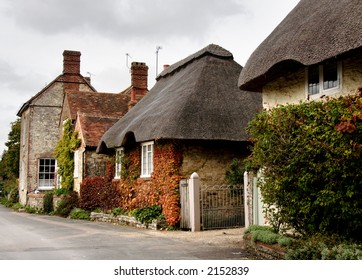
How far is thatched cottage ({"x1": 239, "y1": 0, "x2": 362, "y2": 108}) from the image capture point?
986 cm

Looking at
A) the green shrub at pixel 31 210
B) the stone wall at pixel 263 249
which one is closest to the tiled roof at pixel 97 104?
the green shrub at pixel 31 210

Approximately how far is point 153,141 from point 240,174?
3574 millimetres

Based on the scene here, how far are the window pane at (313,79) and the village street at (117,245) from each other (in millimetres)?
4358

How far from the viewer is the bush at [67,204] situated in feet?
77.9

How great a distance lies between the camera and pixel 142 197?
1814cm

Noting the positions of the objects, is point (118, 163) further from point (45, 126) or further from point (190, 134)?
point (45, 126)

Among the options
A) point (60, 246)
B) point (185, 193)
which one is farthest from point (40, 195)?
point (60, 246)

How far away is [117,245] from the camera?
459 inches

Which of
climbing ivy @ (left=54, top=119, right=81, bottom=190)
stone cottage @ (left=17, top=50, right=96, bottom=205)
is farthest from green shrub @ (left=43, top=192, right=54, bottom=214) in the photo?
stone cottage @ (left=17, top=50, right=96, bottom=205)

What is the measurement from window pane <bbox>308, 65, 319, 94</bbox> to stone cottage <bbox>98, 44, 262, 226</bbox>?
15.4 ft

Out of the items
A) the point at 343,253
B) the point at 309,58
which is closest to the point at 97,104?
the point at 309,58

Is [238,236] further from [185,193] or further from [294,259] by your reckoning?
[294,259]

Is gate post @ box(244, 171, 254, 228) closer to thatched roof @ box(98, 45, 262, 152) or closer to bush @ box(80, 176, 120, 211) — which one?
thatched roof @ box(98, 45, 262, 152)
